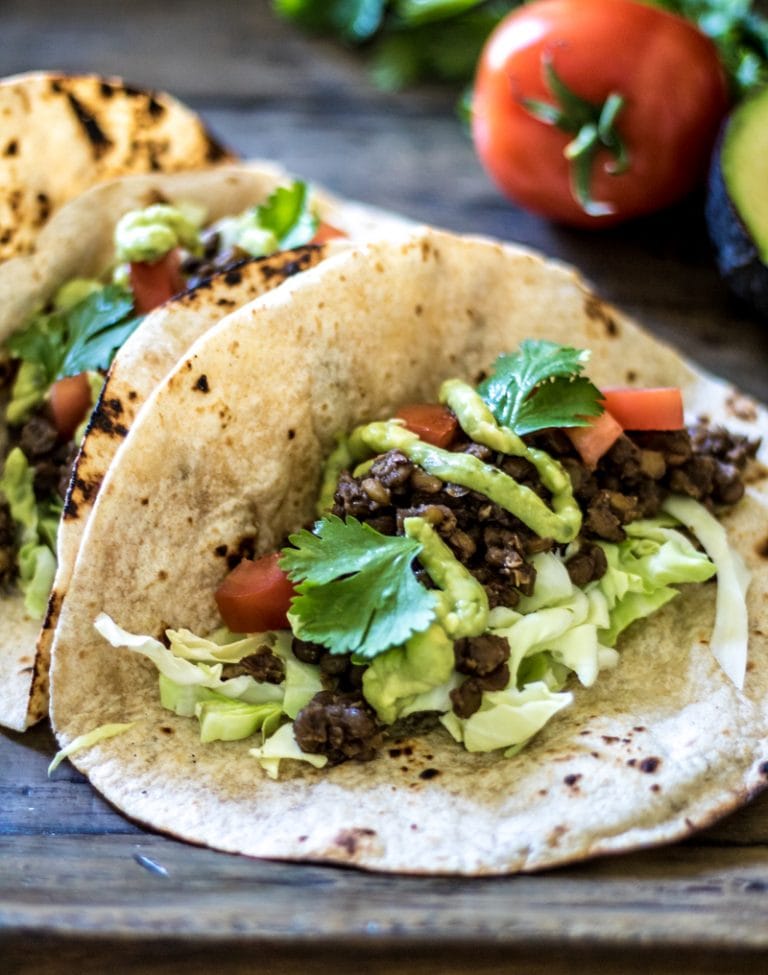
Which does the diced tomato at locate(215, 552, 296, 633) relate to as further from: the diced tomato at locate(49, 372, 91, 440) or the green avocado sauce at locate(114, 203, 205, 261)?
the green avocado sauce at locate(114, 203, 205, 261)

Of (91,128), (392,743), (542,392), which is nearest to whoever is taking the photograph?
(392,743)

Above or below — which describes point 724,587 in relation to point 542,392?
below

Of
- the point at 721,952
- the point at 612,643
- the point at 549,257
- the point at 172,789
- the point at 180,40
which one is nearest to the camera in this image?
the point at 721,952

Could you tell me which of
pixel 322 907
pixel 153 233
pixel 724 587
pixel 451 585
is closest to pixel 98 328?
pixel 153 233

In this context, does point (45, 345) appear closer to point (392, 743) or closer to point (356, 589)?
point (356, 589)

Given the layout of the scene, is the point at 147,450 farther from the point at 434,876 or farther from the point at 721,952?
the point at 721,952

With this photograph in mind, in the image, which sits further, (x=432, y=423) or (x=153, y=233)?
(x=153, y=233)

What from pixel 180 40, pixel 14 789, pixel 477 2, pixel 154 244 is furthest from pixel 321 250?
pixel 180 40

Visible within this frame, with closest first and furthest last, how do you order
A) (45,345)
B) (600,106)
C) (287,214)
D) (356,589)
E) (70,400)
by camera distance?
(356,589)
(70,400)
(45,345)
(287,214)
(600,106)
